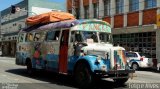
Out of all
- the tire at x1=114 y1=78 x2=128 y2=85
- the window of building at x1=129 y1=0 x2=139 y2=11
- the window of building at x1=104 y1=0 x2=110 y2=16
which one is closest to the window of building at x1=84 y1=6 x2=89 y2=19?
the window of building at x1=104 y1=0 x2=110 y2=16

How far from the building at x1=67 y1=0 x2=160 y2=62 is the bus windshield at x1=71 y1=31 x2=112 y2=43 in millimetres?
16556

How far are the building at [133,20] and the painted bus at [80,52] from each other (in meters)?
15.9

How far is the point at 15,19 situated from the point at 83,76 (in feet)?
202

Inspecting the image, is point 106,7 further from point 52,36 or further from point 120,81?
point 120,81

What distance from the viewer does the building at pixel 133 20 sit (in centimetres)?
3334

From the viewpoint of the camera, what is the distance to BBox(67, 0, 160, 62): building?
33.3 meters

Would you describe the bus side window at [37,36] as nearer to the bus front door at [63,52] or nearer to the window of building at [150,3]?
the bus front door at [63,52]

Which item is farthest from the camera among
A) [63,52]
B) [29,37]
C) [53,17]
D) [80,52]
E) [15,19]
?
[15,19]

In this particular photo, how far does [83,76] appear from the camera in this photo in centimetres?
1476

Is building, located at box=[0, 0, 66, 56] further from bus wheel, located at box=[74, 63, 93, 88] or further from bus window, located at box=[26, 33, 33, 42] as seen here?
bus wheel, located at box=[74, 63, 93, 88]

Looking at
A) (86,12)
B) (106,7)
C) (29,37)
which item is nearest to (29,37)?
(29,37)

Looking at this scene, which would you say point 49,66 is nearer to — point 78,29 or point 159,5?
point 78,29

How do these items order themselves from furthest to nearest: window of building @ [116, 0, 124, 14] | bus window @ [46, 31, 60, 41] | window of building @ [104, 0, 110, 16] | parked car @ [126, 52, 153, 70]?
window of building @ [104, 0, 110, 16] < window of building @ [116, 0, 124, 14] < parked car @ [126, 52, 153, 70] < bus window @ [46, 31, 60, 41]

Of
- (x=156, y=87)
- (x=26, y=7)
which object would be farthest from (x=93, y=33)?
(x=26, y=7)
